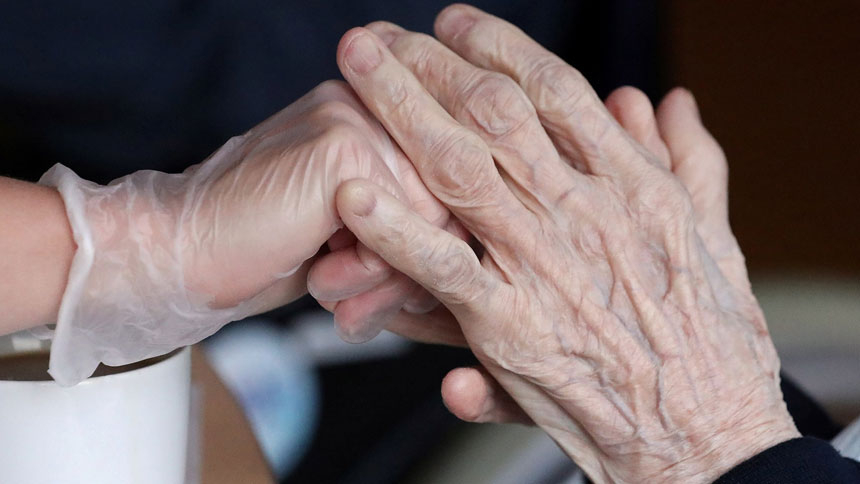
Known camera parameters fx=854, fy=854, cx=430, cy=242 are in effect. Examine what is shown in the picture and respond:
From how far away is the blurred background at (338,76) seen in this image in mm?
1136

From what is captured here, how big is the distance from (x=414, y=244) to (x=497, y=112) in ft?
0.57

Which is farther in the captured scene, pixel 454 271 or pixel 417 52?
pixel 417 52

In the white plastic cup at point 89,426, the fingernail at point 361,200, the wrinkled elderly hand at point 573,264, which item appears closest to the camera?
the white plastic cup at point 89,426

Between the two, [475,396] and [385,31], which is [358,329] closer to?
[475,396]

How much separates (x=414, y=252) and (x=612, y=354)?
0.77 feet

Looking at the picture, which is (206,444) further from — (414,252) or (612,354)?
(612,354)

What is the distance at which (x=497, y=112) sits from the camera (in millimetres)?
738

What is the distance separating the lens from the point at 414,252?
0.63 m

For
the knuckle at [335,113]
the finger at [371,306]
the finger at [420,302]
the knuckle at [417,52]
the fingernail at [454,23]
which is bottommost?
the finger at [420,302]

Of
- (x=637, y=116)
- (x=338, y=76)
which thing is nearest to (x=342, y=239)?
(x=637, y=116)

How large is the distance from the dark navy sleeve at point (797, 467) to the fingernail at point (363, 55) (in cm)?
47

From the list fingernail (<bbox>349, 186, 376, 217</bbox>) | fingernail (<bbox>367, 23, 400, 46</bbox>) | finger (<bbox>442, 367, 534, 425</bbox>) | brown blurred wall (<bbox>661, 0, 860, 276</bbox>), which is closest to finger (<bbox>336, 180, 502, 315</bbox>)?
fingernail (<bbox>349, 186, 376, 217</bbox>)

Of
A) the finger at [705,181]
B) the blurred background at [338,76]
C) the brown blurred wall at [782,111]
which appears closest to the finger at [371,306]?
the blurred background at [338,76]

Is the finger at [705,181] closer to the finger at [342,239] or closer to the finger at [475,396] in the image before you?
the finger at [475,396]
